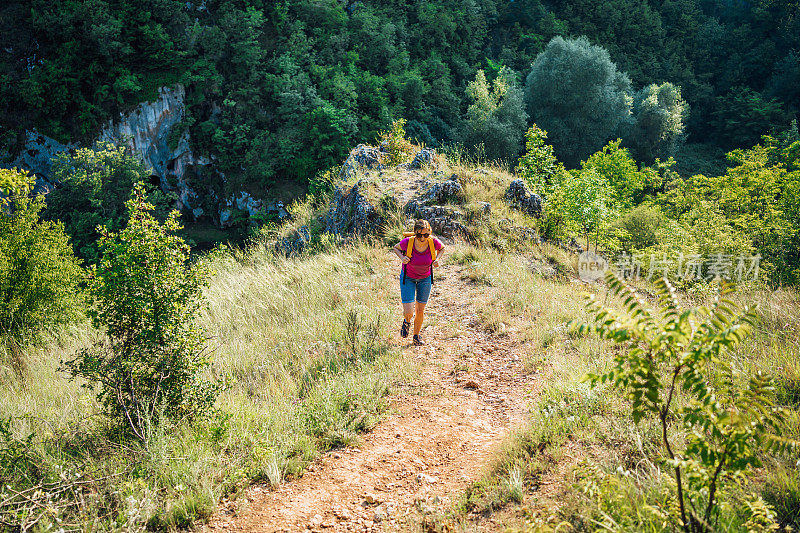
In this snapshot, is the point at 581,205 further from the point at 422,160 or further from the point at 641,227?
the point at 641,227

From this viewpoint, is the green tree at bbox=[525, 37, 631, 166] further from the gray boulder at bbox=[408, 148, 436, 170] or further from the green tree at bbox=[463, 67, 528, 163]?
the gray boulder at bbox=[408, 148, 436, 170]

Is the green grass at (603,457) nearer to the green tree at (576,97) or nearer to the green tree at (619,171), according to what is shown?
the green tree at (619,171)

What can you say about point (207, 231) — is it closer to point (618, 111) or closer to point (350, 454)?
point (350, 454)

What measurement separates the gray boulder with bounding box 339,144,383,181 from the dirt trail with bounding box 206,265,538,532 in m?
7.12

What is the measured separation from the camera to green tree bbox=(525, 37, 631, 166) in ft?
92.2

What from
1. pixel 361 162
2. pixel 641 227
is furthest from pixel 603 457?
pixel 641 227

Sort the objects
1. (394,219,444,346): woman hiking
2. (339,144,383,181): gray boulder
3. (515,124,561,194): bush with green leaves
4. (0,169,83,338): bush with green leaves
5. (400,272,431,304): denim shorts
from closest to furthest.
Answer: (394,219,444,346): woman hiking → (400,272,431,304): denim shorts → (0,169,83,338): bush with green leaves → (339,144,383,181): gray boulder → (515,124,561,194): bush with green leaves

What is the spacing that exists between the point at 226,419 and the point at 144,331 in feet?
3.49

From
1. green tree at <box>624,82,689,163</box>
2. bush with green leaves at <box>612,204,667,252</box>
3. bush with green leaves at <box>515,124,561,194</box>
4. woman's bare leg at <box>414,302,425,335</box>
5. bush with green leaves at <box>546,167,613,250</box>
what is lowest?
bush with green leaves at <box>612,204,667,252</box>

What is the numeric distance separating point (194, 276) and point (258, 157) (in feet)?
74.8

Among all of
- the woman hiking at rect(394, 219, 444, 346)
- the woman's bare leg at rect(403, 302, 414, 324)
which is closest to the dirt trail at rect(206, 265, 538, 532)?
the woman's bare leg at rect(403, 302, 414, 324)

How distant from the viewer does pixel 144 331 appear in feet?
12.8

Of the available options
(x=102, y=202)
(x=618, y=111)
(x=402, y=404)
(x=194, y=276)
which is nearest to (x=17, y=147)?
(x=102, y=202)

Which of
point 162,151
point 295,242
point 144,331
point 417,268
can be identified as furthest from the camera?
point 162,151
